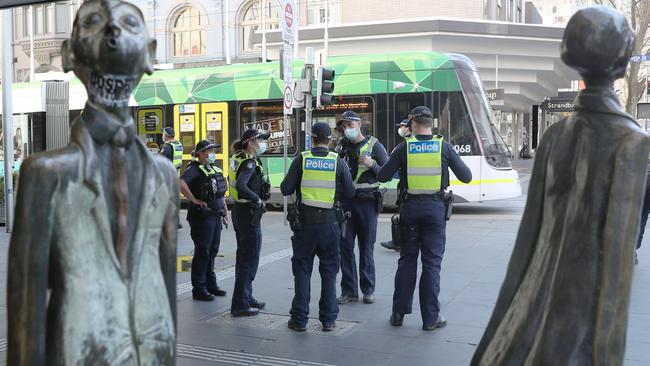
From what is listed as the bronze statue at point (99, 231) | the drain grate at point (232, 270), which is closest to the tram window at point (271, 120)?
the drain grate at point (232, 270)

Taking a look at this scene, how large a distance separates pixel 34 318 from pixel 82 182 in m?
0.36

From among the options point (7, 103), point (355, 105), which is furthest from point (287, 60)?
point (7, 103)

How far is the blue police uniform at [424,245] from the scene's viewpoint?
6258 mm

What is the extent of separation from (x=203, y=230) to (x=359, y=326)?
212cm

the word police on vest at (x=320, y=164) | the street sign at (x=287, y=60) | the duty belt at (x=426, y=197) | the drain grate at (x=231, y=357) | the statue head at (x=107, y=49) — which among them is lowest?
the drain grate at (x=231, y=357)

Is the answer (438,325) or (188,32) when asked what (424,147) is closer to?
(438,325)

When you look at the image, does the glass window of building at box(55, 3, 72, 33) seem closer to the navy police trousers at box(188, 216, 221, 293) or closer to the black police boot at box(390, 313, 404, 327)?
the navy police trousers at box(188, 216, 221, 293)

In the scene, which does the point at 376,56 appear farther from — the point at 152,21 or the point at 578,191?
the point at 152,21

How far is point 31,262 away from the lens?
5.88 ft

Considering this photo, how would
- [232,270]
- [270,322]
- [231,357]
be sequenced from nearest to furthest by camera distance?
1. [231,357]
2. [270,322]
3. [232,270]

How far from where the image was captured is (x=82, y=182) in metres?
1.86

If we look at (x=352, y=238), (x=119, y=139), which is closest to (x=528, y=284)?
(x=119, y=139)

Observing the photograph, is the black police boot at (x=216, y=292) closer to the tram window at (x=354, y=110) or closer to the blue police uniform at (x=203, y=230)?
the blue police uniform at (x=203, y=230)

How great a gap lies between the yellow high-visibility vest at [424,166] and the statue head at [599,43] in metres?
3.79
